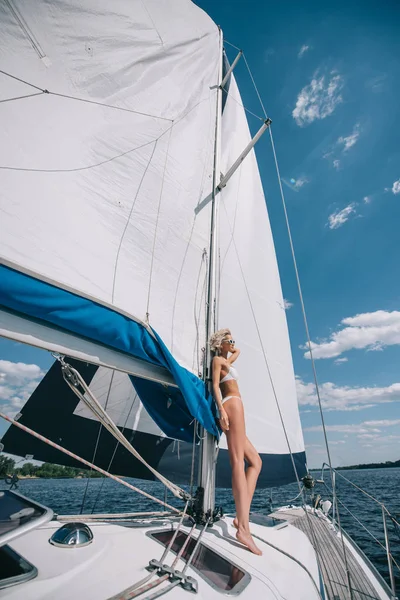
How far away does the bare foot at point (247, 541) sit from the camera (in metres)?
1.90

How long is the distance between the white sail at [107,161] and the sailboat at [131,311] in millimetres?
16

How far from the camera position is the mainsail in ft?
6.67

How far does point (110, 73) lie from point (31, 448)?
4276 millimetres

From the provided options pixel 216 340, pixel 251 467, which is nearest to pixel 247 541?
pixel 251 467

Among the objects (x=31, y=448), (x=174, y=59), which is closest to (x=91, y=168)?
(x=174, y=59)

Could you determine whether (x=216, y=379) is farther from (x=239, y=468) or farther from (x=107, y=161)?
(x=107, y=161)

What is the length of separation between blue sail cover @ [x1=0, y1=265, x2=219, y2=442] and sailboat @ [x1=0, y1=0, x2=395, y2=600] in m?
0.01

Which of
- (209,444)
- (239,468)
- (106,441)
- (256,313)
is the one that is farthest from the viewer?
(256,313)

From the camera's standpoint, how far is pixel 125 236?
9.07ft

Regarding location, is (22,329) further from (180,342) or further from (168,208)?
(168,208)

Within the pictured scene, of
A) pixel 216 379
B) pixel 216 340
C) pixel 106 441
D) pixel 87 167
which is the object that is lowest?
pixel 106 441

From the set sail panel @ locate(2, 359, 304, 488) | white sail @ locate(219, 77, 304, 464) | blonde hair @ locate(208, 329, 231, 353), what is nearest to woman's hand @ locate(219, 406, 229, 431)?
blonde hair @ locate(208, 329, 231, 353)

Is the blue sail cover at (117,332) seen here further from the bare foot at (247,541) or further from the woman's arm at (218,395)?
the bare foot at (247,541)

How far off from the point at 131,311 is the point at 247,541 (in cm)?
195
